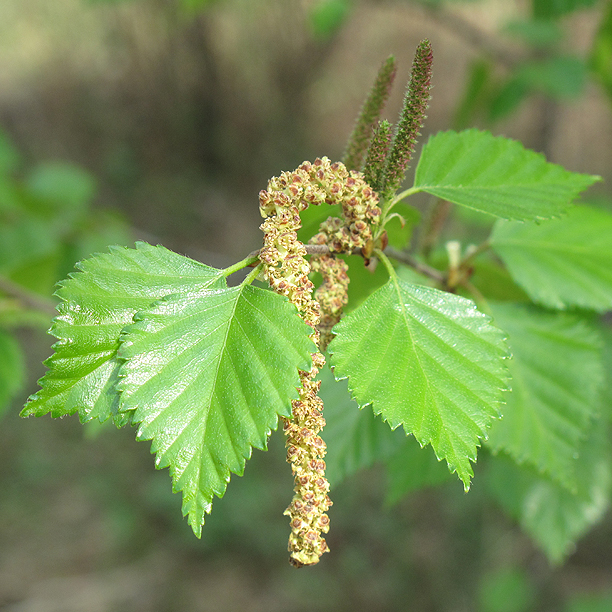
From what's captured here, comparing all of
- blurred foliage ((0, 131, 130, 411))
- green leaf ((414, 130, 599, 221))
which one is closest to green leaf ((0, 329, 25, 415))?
blurred foliage ((0, 131, 130, 411))

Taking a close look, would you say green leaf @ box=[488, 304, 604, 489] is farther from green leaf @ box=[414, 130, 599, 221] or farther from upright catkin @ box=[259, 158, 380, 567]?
upright catkin @ box=[259, 158, 380, 567]

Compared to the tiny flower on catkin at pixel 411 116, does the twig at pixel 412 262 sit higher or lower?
lower

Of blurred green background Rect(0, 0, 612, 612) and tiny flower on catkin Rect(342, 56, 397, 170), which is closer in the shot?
tiny flower on catkin Rect(342, 56, 397, 170)

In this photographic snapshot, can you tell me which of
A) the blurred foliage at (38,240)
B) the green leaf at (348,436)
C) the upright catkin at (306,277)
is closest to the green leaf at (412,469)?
the green leaf at (348,436)

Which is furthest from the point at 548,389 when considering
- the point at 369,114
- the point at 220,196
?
the point at 220,196

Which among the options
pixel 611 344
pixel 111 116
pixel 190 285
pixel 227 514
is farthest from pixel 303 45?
pixel 190 285

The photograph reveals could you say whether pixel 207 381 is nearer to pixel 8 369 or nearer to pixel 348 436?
pixel 348 436

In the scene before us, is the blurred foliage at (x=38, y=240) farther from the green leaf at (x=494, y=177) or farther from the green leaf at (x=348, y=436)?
the green leaf at (x=494, y=177)
